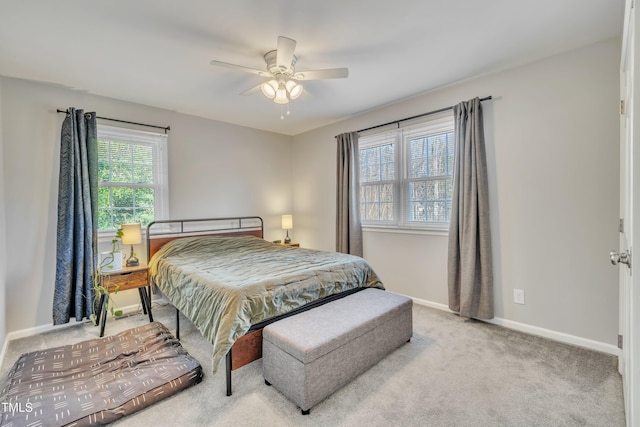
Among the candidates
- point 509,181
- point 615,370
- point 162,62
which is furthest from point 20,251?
point 615,370

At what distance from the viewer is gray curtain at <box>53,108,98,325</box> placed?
9.20 feet

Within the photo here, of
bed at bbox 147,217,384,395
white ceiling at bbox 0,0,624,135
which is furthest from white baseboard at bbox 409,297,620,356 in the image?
white ceiling at bbox 0,0,624,135

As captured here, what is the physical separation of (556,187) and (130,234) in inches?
163

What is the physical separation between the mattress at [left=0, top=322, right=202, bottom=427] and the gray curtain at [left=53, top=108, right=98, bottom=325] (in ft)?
2.03

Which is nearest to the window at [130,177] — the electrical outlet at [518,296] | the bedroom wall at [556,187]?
the bedroom wall at [556,187]

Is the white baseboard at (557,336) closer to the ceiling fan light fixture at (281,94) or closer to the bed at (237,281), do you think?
the bed at (237,281)

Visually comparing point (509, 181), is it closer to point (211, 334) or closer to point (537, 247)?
point (537, 247)

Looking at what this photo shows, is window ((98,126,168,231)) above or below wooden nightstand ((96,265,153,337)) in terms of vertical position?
above

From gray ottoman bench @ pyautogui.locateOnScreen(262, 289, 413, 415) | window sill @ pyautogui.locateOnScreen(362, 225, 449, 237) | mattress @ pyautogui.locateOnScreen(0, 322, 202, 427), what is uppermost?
window sill @ pyautogui.locateOnScreen(362, 225, 449, 237)

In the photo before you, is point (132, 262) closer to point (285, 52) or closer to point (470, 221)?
point (285, 52)

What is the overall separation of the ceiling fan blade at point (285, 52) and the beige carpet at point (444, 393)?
233 cm

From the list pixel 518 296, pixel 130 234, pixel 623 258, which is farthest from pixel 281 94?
pixel 518 296

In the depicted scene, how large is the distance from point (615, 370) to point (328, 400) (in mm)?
2070

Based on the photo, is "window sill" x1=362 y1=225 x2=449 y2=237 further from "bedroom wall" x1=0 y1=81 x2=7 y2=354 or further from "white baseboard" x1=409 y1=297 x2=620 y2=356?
"bedroom wall" x1=0 y1=81 x2=7 y2=354
